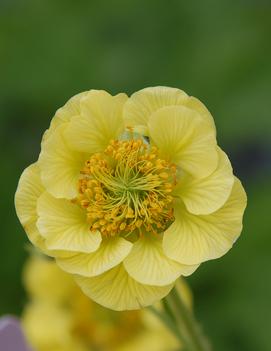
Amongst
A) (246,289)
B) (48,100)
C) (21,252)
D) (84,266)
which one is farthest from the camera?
(48,100)

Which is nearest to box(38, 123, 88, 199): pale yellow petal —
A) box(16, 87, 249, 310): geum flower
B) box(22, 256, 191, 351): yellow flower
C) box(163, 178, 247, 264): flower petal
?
box(16, 87, 249, 310): geum flower

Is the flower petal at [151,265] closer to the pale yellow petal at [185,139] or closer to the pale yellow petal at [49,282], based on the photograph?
the pale yellow petal at [185,139]

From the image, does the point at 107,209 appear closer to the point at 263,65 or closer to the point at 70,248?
the point at 70,248

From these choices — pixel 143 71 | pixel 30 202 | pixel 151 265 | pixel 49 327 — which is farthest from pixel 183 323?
pixel 143 71

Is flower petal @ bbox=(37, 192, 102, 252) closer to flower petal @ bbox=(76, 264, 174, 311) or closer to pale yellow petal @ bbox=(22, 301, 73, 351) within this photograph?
flower petal @ bbox=(76, 264, 174, 311)

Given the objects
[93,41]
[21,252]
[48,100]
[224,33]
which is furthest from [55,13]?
[21,252]

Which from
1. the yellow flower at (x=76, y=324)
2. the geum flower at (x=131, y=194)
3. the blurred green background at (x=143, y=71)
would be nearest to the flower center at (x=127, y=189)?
the geum flower at (x=131, y=194)
